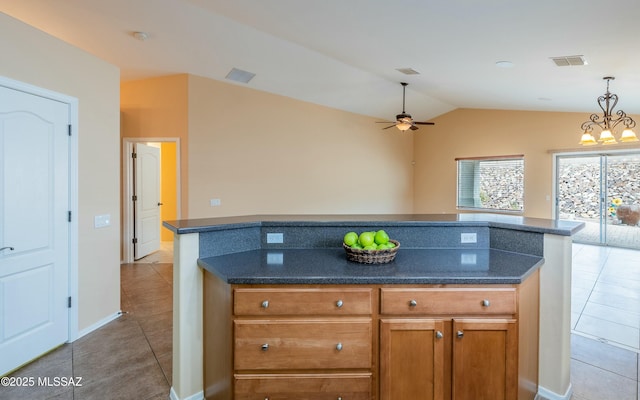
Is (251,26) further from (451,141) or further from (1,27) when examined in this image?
(451,141)

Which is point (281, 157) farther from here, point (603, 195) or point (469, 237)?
point (603, 195)

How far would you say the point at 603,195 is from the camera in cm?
678

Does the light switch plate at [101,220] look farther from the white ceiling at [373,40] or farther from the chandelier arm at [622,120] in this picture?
the chandelier arm at [622,120]

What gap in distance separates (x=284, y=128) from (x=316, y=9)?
11.1 ft

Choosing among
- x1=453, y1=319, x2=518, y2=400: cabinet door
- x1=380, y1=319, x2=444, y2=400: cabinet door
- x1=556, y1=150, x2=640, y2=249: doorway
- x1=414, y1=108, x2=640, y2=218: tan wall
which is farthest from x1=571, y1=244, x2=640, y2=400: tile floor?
x1=414, y1=108, x2=640, y2=218: tan wall

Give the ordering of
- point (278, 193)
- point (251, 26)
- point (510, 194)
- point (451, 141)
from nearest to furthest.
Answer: point (251, 26) < point (278, 193) < point (510, 194) < point (451, 141)

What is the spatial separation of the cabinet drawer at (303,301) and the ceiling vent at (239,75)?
4.40 metres

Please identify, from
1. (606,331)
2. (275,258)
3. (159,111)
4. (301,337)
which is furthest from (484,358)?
(159,111)

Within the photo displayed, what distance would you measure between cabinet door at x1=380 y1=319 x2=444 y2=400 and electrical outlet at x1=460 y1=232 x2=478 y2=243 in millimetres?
878

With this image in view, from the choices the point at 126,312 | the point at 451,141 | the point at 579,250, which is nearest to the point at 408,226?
the point at 126,312

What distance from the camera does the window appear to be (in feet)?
24.6

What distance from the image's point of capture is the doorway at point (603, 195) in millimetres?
6496

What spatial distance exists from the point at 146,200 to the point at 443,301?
5.87 metres

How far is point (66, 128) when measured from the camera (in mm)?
2762
